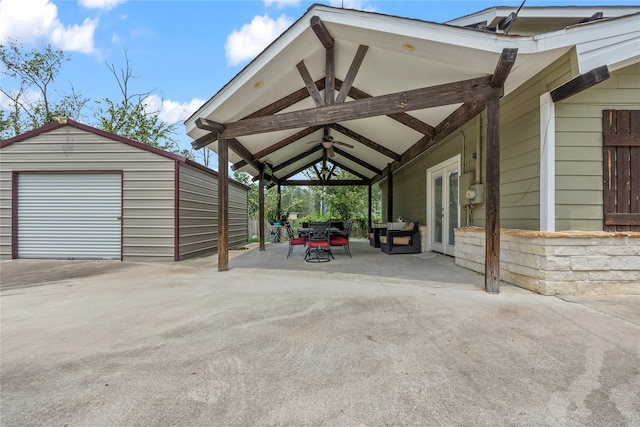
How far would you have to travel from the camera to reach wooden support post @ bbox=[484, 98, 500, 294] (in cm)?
330

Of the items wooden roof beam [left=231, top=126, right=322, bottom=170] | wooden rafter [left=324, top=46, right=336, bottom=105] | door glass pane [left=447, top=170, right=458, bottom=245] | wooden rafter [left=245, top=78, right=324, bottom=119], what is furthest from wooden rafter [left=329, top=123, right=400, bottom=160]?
wooden rafter [left=324, top=46, right=336, bottom=105]

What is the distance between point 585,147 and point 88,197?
8.62m

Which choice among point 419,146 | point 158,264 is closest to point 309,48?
point 419,146

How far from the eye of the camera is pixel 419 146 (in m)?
6.61

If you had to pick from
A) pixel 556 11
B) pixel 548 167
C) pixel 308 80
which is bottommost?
pixel 548 167

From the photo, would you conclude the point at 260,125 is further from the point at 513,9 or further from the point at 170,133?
the point at 170,133

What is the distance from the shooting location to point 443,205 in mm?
6508

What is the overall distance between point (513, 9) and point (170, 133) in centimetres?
1525

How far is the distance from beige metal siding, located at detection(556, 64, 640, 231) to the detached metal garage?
644 centimetres

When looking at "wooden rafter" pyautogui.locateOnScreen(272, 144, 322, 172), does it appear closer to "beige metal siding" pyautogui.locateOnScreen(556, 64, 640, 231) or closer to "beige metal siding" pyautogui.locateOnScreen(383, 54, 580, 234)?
"beige metal siding" pyautogui.locateOnScreen(383, 54, 580, 234)

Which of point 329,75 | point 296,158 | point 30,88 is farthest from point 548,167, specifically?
point 30,88

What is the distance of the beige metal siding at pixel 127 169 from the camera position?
626 centimetres

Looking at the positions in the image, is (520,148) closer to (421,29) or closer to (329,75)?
(421,29)

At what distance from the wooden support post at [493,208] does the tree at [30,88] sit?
17.4m
